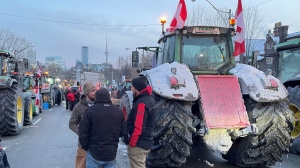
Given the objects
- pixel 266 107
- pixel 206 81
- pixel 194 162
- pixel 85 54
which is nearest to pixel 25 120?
pixel 194 162

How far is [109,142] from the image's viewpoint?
12.3 ft

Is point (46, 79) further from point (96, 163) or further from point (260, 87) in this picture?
point (96, 163)

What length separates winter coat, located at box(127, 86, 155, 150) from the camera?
13.2 ft

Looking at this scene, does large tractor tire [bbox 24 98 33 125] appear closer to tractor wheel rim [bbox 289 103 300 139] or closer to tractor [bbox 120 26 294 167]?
tractor [bbox 120 26 294 167]

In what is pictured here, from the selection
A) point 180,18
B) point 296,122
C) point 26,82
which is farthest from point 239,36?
point 26,82

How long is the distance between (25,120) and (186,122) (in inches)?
359

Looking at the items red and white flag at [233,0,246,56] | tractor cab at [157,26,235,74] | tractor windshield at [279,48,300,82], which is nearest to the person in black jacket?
tractor cab at [157,26,235,74]

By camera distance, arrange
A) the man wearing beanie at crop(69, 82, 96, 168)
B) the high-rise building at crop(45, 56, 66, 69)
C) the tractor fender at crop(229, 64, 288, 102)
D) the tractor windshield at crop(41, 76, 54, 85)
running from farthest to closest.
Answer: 1. the high-rise building at crop(45, 56, 66, 69)
2. the tractor windshield at crop(41, 76, 54, 85)
3. the tractor fender at crop(229, 64, 288, 102)
4. the man wearing beanie at crop(69, 82, 96, 168)

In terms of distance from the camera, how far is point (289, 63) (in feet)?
30.6

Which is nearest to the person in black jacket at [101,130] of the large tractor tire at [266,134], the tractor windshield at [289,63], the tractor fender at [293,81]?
the large tractor tire at [266,134]

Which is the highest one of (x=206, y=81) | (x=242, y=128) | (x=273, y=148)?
(x=206, y=81)

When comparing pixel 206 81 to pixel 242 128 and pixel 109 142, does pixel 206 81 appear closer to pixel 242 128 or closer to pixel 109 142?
pixel 242 128

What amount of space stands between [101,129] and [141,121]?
563 mm

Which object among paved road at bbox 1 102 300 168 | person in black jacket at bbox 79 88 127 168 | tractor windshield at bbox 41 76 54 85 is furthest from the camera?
tractor windshield at bbox 41 76 54 85
